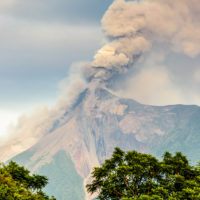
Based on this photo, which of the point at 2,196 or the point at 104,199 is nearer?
the point at 2,196

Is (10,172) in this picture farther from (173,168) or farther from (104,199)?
→ (173,168)

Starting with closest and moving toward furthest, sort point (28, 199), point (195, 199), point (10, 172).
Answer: point (195, 199) → point (28, 199) → point (10, 172)

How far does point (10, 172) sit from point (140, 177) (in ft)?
76.7

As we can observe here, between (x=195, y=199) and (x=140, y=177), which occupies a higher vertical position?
(x=140, y=177)

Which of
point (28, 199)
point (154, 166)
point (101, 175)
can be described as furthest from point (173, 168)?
point (28, 199)

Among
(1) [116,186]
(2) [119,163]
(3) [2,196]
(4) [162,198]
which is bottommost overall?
(3) [2,196]

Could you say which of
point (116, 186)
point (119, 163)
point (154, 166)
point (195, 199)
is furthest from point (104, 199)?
point (195, 199)

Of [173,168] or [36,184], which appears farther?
[36,184]

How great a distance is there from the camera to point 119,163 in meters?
44.8

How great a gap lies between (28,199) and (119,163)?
1540 centimetres

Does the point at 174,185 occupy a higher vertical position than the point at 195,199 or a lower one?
higher

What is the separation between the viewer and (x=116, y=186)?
4362 centimetres

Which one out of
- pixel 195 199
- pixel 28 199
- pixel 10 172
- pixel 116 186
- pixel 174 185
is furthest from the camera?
pixel 10 172

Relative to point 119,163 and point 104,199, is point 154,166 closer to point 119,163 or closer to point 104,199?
point 119,163
